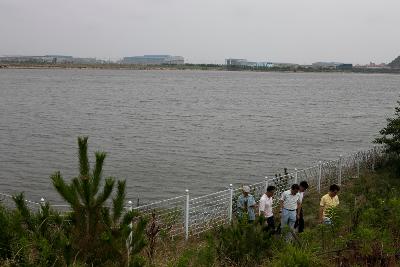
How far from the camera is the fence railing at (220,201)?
12328 mm

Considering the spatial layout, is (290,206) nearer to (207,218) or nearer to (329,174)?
(207,218)

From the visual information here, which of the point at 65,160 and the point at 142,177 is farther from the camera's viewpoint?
the point at 65,160

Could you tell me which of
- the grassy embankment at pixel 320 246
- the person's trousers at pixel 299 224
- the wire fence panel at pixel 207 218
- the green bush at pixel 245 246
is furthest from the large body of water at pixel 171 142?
the green bush at pixel 245 246

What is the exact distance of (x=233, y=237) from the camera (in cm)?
740

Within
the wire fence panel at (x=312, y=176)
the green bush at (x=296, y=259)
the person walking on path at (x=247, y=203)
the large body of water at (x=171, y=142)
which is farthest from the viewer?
the large body of water at (x=171, y=142)

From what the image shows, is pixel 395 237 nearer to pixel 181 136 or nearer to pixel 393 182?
pixel 393 182

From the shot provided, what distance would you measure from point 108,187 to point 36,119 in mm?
41505

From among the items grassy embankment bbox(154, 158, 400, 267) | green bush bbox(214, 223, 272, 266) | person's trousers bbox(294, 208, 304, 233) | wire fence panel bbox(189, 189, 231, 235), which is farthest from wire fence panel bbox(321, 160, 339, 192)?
green bush bbox(214, 223, 272, 266)

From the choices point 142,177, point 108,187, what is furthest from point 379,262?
point 142,177

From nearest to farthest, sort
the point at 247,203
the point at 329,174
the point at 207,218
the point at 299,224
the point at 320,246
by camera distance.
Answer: the point at 320,246
the point at 247,203
the point at 299,224
the point at 207,218
the point at 329,174

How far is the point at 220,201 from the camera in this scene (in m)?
16.3

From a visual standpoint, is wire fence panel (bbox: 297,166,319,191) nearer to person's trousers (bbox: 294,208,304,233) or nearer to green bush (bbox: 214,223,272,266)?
person's trousers (bbox: 294,208,304,233)

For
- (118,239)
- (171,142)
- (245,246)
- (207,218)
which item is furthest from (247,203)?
(171,142)

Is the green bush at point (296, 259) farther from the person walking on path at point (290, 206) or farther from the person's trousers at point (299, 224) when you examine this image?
the person's trousers at point (299, 224)
